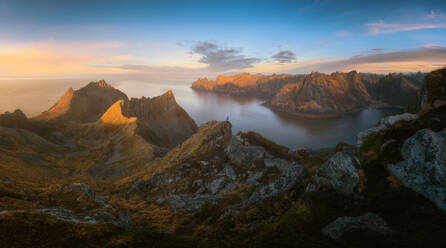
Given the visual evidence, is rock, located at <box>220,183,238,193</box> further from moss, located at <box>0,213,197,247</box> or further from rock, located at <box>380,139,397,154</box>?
rock, located at <box>380,139,397,154</box>

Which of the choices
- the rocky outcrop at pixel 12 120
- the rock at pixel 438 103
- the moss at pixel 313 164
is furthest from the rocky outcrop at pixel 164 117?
the rock at pixel 438 103

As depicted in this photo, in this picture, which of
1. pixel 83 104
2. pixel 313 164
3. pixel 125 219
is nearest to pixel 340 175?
pixel 313 164

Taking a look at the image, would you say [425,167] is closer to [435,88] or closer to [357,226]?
[357,226]

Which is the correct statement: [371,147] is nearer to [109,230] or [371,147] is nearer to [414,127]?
[414,127]

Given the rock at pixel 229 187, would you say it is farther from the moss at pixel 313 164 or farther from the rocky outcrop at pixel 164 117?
the rocky outcrop at pixel 164 117

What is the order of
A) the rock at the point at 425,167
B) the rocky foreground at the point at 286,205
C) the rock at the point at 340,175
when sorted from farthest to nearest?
the rock at the point at 340,175 → the rock at the point at 425,167 → the rocky foreground at the point at 286,205
